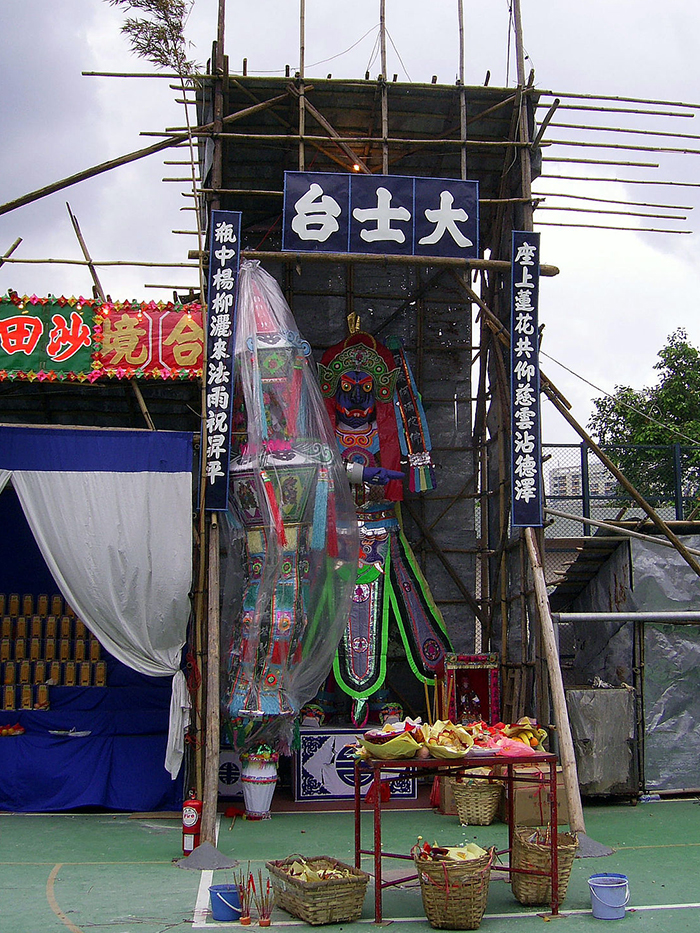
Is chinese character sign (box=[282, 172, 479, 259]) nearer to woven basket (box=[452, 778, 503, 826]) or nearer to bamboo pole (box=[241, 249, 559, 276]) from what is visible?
bamboo pole (box=[241, 249, 559, 276])

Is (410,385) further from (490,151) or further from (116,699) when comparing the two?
(116,699)

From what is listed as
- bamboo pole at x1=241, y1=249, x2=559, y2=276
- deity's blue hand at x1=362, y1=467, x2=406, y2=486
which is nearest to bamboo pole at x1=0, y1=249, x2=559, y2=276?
bamboo pole at x1=241, y1=249, x2=559, y2=276

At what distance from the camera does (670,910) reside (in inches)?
253

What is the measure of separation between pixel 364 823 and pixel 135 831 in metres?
2.04

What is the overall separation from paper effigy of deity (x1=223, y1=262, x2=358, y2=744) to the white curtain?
0.67 m

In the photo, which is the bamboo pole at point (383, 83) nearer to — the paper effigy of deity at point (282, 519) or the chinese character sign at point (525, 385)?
the chinese character sign at point (525, 385)

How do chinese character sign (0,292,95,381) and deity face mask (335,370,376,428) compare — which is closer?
chinese character sign (0,292,95,381)

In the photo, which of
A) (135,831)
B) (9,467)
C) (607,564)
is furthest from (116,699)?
(607,564)

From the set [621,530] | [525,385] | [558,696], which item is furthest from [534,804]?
[525,385]

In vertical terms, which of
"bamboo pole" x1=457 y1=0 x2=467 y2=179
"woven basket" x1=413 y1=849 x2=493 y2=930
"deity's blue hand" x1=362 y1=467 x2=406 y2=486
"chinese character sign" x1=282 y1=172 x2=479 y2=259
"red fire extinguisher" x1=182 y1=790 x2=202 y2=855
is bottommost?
"red fire extinguisher" x1=182 y1=790 x2=202 y2=855

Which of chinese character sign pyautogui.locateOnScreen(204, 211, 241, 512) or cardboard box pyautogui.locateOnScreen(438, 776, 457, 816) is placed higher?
chinese character sign pyautogui.locateOnScreen(204, 211, 241, 512)

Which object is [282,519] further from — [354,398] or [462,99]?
[462,99]

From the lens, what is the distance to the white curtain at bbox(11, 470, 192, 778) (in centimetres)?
926

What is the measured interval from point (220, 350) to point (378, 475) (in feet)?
7.82
